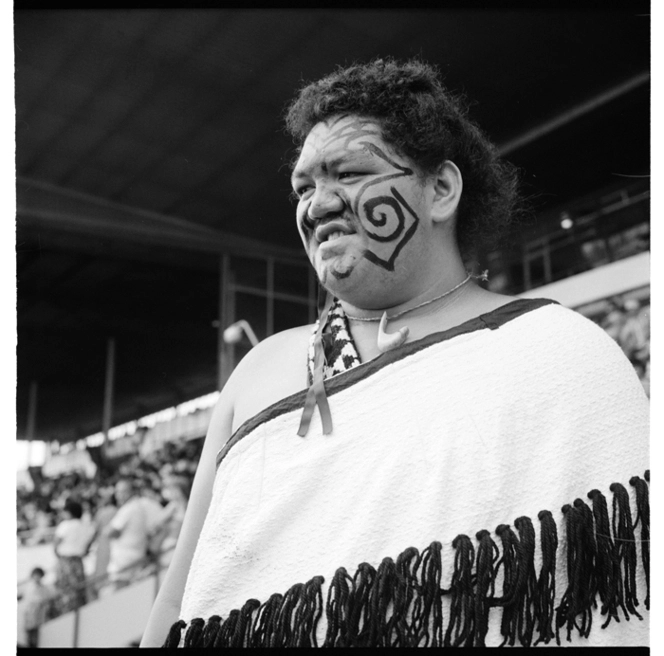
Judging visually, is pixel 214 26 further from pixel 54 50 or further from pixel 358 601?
pixel 358 601

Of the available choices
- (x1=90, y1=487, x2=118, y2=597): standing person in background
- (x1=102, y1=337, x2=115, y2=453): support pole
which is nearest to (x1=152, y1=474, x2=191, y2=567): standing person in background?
(x1=90, y1=487, x2=118, y2=597): standing person in background

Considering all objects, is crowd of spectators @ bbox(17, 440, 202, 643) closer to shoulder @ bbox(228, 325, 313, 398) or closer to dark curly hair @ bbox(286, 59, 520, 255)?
shoulder @ bbox(228, 325, 313, 398)

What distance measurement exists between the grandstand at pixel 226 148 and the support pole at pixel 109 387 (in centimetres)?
38

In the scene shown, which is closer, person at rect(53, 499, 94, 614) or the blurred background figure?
the blurred background figure

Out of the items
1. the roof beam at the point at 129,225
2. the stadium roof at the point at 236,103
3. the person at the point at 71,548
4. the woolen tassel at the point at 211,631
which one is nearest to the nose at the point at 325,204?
the stadium roof at the point at 236,103

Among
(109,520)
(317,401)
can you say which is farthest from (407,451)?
(109,520)

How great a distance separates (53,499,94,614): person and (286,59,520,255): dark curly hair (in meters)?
2.42

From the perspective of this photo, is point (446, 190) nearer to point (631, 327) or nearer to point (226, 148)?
point (226, 148)

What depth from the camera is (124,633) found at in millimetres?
2291

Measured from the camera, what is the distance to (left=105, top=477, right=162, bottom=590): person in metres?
3.43

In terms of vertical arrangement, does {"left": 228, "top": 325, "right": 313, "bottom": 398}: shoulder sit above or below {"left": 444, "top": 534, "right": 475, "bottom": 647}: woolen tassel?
above

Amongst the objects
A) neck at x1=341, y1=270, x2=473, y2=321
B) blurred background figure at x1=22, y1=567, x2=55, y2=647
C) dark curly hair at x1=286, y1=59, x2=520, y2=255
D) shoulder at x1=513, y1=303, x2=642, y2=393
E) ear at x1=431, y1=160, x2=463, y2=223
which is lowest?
blurred background figure at x1=22, y1=567, x2=55, y2=647

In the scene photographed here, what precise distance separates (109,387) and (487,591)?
3525 millimetres

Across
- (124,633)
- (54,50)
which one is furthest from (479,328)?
(124,633)
